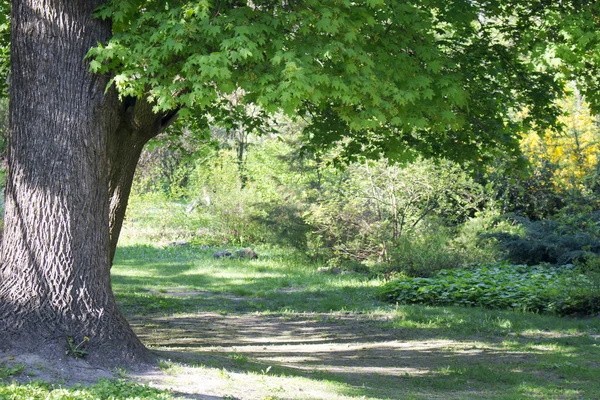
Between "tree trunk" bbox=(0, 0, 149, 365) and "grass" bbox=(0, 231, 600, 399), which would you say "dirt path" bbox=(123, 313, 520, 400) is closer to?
"grass" bbox=(0, 231, 600, 399)

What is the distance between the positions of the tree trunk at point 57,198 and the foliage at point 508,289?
23.4 feet

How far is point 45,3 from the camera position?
6.51m

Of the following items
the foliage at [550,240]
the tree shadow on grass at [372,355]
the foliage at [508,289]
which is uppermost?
the foliage at [550,240]

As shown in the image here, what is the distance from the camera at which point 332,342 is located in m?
9.90

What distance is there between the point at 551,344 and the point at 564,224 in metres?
6.15

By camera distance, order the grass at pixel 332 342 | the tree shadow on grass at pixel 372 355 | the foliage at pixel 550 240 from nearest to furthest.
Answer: the grass at pixel 332 342, the tree shadow on grass at pixel 372 355, the foliage at pixel 550 240

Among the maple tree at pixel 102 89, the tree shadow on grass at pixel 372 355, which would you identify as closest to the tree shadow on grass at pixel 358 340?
the tree shadow on grass at pixel 372 355

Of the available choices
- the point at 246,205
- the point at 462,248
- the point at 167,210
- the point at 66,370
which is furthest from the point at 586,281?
the point at 167,210

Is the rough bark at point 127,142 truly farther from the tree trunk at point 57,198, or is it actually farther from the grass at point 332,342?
the grass at point 332,342

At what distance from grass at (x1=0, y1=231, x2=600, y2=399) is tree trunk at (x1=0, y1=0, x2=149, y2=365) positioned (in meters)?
0.58

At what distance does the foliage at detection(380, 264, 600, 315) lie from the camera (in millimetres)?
11203

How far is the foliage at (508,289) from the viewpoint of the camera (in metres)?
11.2

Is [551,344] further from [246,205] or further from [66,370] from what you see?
[246,205]

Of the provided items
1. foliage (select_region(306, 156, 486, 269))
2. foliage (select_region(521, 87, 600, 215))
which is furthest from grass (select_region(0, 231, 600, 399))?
foliage (select_region(521, 87, 600, 215))
